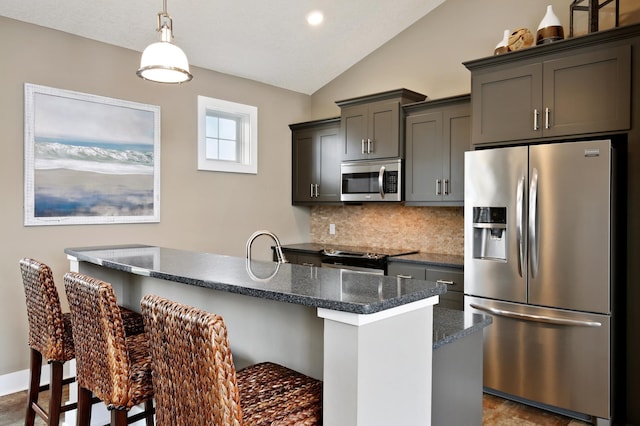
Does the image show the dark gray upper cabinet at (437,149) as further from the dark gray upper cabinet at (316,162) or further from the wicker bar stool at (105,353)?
the wicker bar stool at (105,353)

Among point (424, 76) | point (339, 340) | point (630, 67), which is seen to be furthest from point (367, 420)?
point (424, 76)

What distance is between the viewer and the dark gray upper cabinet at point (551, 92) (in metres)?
2.85

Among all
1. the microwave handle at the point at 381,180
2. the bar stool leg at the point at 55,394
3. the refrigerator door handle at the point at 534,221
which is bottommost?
the bar stool leg at the point at 55,394

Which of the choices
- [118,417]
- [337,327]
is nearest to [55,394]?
[118,417]

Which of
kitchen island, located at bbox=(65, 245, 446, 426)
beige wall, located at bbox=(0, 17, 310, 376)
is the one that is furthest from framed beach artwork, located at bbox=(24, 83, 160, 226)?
kitchen island, located at bbox=(65, 245, 446, 426)

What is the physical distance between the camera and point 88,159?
3.71 metres

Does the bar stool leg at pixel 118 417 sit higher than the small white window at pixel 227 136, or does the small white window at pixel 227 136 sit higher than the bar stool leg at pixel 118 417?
the small white window at pixel 227 136

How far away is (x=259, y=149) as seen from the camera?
5.04m

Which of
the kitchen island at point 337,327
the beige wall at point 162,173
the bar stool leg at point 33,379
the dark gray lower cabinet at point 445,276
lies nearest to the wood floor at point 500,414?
the beige wall at point 162,173

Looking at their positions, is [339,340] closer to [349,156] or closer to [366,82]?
[349,156]

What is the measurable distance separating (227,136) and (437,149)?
7.19 ft

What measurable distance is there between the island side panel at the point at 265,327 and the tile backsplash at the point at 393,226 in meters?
2.87

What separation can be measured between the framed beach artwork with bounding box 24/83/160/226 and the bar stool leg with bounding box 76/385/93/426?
6.68 feet

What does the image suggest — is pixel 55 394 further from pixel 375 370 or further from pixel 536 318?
pixel 536 318
